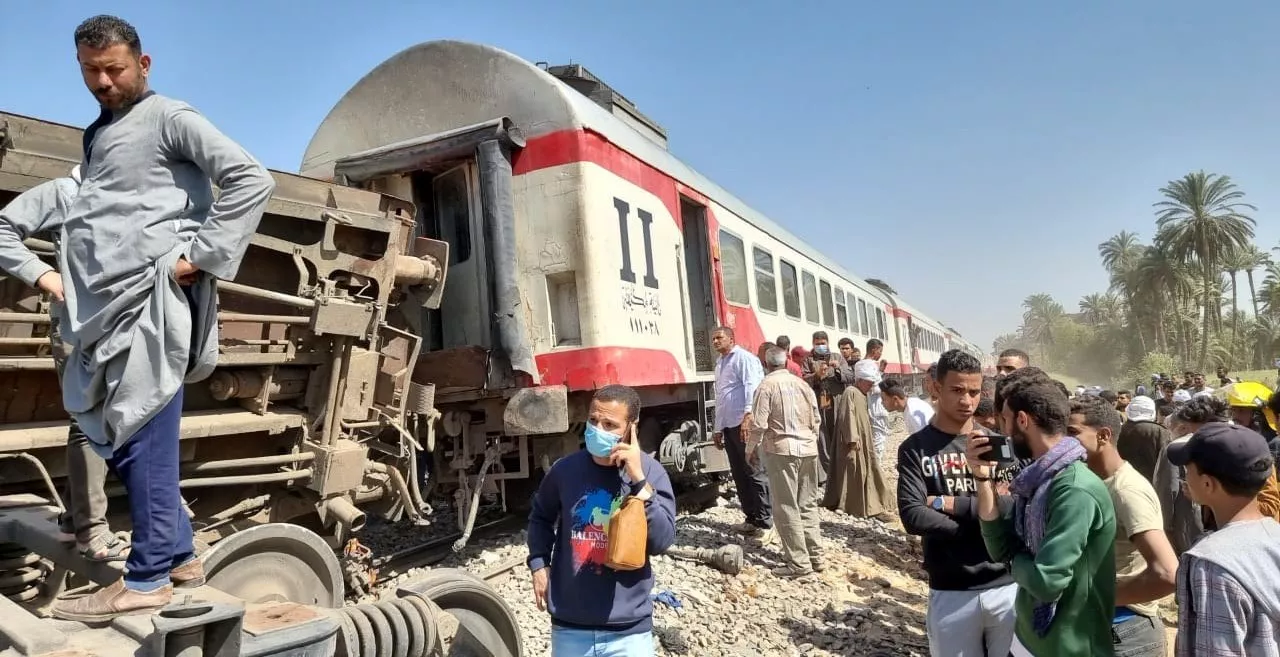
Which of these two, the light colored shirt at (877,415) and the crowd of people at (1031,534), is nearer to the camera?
the crowd of people at (1031,534)

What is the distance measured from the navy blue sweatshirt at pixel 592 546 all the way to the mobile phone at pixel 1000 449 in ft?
3.35

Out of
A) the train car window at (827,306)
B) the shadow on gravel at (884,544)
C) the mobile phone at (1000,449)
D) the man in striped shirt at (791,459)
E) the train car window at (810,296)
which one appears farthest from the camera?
the train car window at (827,306)

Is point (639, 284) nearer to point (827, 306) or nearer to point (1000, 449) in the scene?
point (1000, 449)

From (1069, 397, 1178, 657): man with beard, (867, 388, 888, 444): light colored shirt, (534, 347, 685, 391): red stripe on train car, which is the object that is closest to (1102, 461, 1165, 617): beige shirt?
(1069, 397, 1178, 657): man with beard

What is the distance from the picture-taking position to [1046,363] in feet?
272

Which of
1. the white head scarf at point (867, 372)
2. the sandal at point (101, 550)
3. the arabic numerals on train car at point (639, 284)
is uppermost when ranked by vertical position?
the arabic numerals on train car at point (639, 284)

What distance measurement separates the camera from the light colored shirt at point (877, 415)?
8.52 metres

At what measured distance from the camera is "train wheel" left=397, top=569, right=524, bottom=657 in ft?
8.48

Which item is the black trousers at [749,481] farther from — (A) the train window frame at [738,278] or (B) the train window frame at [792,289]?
(B) the train window frame at [792,289]

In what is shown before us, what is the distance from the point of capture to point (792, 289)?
10.5 meters

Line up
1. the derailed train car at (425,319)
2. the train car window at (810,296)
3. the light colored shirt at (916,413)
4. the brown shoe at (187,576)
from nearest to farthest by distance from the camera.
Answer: the brown shoe at (187,576) → the derailed train car at (425,319) → the light colored shirt at (916,413) → the train car window at (810,296)

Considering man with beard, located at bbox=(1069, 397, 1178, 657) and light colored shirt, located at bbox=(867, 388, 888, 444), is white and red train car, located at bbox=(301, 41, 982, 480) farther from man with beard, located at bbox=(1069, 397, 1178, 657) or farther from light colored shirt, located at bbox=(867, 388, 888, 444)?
man with beard, located at bbox=(1069, 397, 1178, 657)

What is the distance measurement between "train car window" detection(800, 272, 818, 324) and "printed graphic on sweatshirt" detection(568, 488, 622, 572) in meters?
8.80

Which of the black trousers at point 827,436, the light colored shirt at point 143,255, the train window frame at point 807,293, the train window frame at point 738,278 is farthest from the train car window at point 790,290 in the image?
the light colored shirt at point 143,255
